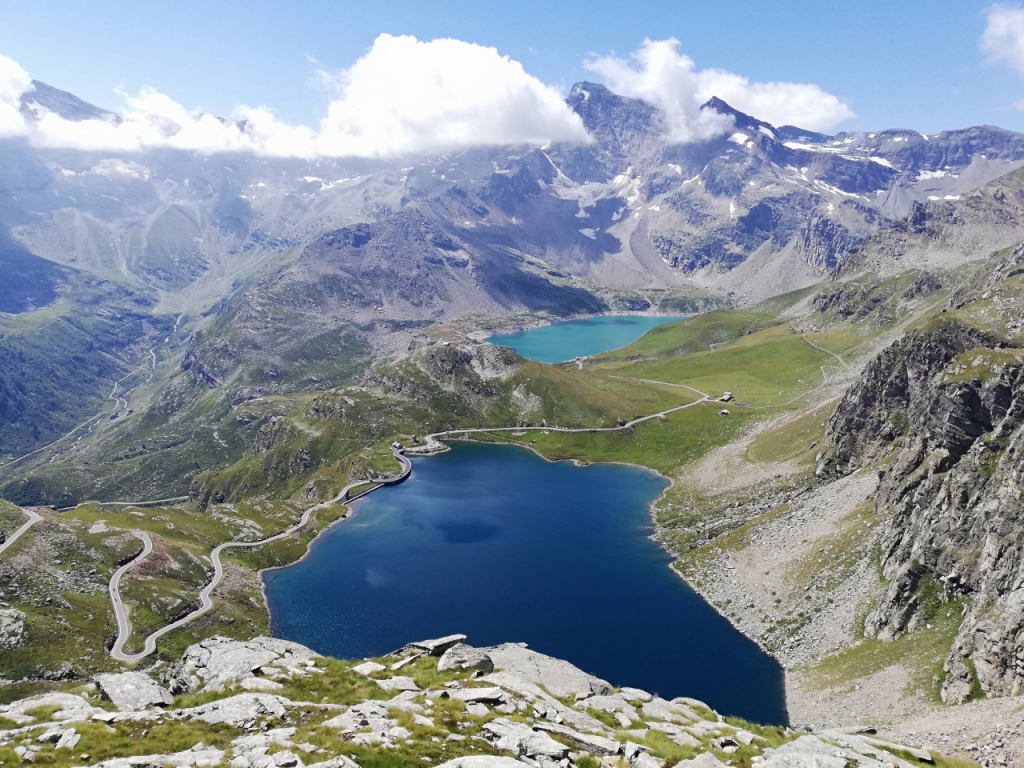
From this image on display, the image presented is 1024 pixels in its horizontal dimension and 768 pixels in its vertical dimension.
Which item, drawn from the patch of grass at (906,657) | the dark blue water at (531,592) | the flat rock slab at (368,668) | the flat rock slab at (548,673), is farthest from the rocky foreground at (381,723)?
the dark blue water at (531,592)

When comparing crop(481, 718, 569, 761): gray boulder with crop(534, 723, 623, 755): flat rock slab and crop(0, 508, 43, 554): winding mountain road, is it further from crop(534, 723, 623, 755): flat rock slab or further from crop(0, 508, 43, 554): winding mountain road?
crop(0, 508, 43, 554): winding mountain road

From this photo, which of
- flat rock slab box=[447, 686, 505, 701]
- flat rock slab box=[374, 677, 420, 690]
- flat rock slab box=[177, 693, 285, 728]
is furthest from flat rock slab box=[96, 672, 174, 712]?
flat rock slab box=[447, 686, 505, 701]

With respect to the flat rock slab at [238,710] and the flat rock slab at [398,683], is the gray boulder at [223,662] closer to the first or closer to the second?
the flat rock slab at [238,710]

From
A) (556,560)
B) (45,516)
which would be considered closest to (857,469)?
(556,560)

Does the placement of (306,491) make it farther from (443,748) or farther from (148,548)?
(443,748)

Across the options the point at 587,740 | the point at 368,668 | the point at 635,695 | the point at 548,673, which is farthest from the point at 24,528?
the point at 587,740

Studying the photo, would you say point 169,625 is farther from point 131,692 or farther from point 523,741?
point 523,741
